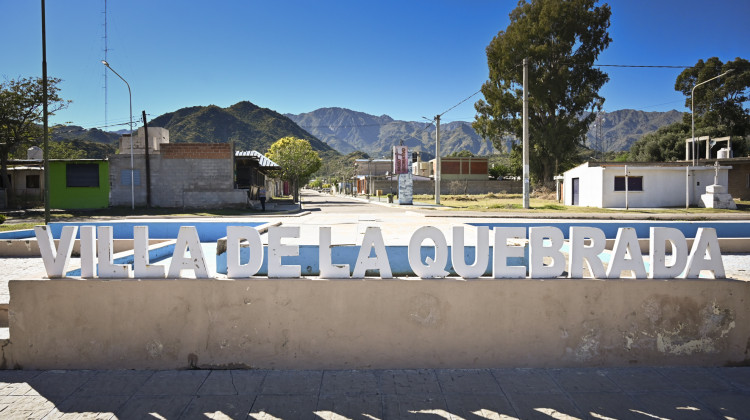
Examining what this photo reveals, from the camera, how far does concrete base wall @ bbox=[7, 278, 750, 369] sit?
16.4 ft

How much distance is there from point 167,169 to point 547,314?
31.1 meters

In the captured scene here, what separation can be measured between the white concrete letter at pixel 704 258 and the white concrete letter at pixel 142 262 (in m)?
5.79

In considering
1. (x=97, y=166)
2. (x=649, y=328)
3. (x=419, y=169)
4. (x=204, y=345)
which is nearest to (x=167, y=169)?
(x=97, y=166)

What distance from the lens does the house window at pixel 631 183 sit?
32.2m

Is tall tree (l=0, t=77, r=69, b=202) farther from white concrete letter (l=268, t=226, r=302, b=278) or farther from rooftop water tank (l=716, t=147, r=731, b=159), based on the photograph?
rooftop water tank (l=716, t=147, r=731, b=159)

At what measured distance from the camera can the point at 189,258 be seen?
16.5 feet

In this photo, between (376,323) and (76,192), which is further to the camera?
(76,192)

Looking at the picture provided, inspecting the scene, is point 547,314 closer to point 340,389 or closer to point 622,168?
point 340,389

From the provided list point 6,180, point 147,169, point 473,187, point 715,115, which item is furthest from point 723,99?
point 6,180

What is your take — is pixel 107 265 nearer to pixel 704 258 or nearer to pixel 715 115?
pixel 704 258

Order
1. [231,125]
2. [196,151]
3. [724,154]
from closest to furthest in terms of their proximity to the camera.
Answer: [196,151], [724,154], [231,125]

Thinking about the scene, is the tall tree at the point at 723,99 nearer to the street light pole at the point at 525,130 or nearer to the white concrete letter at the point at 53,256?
the street light pole at the point at 525,130

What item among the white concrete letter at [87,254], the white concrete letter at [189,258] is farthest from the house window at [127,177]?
the white concrete letter at [189,258]

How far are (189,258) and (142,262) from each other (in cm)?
58
